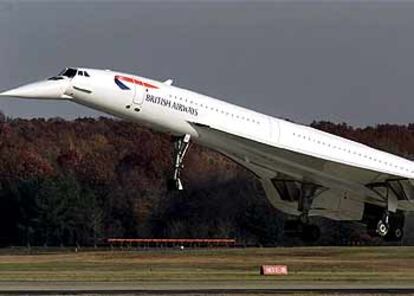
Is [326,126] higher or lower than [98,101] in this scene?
higher

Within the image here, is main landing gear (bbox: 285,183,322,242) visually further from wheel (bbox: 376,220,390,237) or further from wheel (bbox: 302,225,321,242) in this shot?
wheel (bbox: 376,220,390,237)

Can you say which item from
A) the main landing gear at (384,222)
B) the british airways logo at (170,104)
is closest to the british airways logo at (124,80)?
the british airways logo at (170,104)

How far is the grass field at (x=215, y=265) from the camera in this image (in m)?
54.9

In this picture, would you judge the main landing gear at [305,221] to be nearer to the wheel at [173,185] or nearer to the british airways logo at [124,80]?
the wheel at [173,185]

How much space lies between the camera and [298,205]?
55375 mm

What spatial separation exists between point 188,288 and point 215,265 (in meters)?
25.2

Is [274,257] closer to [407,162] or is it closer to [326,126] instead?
[407,162]

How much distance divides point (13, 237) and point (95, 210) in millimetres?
7475

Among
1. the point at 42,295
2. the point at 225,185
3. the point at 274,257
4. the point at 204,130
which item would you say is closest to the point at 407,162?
the point at 204,130

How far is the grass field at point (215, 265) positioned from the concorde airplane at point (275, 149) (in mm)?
3130

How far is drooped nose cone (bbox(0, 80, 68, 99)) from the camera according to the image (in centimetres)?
4556

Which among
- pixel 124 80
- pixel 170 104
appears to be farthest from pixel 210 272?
pixel 124 80

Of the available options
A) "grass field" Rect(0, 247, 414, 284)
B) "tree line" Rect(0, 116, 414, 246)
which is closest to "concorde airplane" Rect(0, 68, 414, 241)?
"grass field" Rect(0, 247, 414, 284)

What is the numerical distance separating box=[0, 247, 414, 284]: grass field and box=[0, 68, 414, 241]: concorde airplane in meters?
3.13
